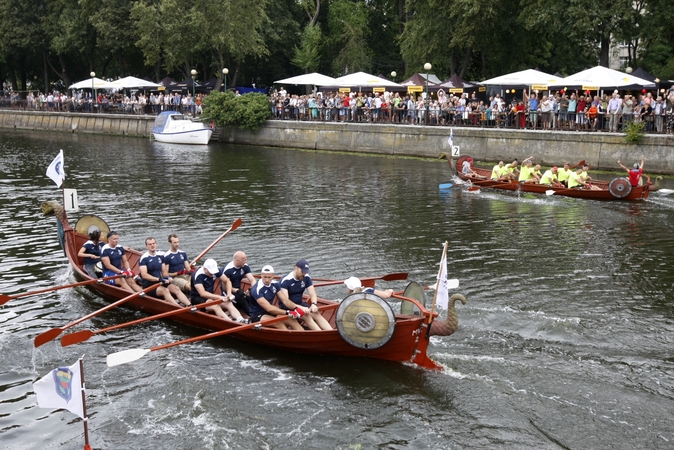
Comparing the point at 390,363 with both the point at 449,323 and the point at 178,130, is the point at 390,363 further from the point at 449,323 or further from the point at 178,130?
the point at 178,130

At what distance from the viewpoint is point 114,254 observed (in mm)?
17094

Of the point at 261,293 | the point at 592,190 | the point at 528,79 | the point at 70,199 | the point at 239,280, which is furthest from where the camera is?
the point at 528,79

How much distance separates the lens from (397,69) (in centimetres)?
5962

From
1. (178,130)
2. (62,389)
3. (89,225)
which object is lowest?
(62,389)

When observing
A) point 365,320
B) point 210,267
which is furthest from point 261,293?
point 365,320

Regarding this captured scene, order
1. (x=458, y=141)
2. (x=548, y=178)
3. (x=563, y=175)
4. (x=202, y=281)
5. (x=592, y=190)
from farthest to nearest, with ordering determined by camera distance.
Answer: (x=458, y=141) → (x=548, y=178) → (x=563, y=175) → (x=592, y=190) → (x=202, y=281)

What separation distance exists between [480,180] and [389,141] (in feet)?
35.3

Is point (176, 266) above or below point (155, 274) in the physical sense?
above

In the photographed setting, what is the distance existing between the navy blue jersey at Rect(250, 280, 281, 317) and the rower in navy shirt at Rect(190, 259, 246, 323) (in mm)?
426

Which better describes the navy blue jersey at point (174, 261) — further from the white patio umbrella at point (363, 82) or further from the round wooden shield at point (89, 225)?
the white patio umbrella at point (363, 82)

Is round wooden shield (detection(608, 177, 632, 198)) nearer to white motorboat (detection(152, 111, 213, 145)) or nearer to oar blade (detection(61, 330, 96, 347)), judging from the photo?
oar blade (detection(61, 330, 96, 347))

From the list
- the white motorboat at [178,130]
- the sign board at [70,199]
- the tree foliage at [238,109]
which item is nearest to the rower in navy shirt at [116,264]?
the sign board at [70,199]

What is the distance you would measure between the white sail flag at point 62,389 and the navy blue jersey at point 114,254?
8108 millimetres

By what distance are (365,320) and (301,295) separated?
1793mm
